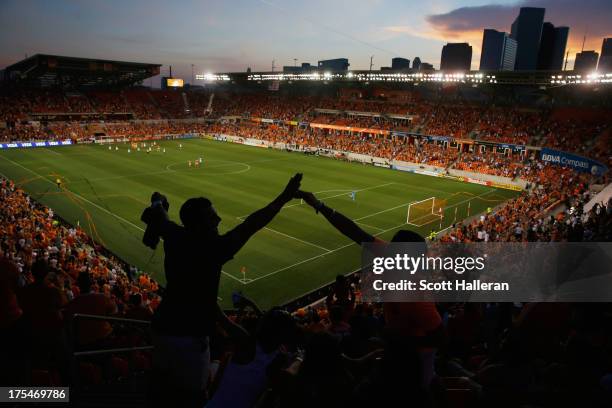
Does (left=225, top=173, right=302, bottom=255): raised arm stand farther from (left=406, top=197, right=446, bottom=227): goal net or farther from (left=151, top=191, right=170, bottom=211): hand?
(left=406, top=197, right=446, bottom=227): goal net

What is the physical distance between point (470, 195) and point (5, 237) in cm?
3592

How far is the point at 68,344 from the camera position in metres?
4.07

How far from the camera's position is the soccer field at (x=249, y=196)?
22.3 m

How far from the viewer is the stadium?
3.24 m

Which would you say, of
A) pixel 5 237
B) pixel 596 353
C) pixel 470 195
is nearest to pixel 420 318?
pixel 596 353

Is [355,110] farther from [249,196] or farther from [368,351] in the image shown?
[368,351]

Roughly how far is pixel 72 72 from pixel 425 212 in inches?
2571

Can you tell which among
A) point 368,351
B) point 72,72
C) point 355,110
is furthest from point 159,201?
point 72,72

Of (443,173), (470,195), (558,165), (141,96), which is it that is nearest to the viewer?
(470,195)

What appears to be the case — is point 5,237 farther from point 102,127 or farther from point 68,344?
point 102,127
